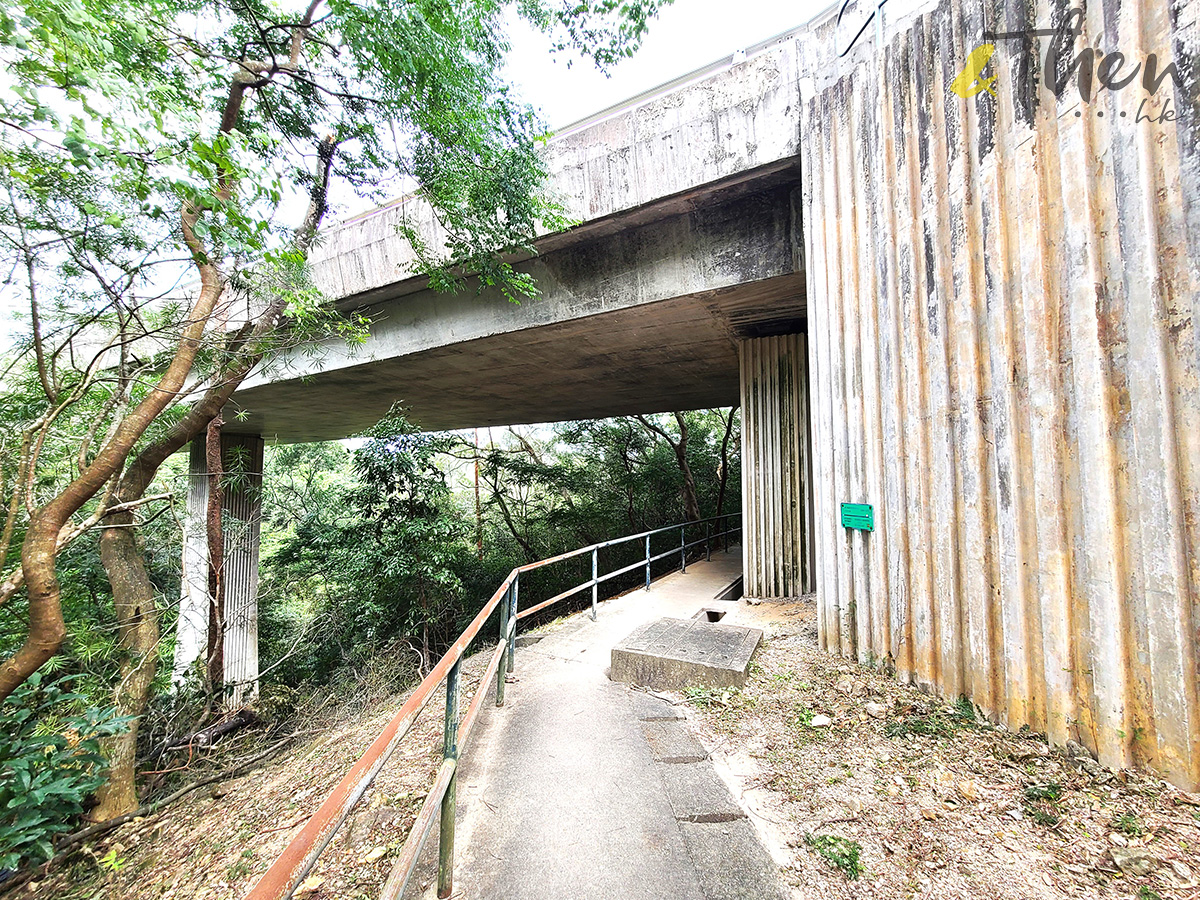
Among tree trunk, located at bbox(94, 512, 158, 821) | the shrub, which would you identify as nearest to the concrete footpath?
the shrub

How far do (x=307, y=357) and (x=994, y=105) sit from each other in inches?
298

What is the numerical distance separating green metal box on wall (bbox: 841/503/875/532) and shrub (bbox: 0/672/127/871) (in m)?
5.48

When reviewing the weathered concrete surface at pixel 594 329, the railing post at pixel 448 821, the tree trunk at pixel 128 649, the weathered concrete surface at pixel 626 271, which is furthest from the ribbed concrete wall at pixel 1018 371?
the tree trunk at pixel 128 649

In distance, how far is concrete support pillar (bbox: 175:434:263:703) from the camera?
774 centimetres

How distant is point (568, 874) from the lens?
5.68 feet

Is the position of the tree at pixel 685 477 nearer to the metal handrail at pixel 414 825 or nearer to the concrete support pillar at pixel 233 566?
the concrete support pillar at pixel 233 566

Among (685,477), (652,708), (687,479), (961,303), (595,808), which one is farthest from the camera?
(685,477)

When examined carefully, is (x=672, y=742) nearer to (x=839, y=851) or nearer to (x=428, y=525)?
(x=839, y=851)

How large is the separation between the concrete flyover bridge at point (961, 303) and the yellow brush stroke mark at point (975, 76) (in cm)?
3

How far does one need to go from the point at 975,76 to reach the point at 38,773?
768cm

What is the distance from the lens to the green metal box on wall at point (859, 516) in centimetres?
314

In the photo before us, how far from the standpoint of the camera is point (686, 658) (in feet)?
10.9

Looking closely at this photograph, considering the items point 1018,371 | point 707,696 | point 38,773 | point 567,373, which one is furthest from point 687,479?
point 38,773

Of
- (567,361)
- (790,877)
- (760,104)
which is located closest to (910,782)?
(790,877)
